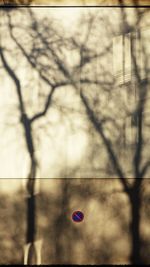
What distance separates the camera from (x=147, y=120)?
8344 mm

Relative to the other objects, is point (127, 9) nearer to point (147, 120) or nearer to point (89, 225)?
point (147, 120)

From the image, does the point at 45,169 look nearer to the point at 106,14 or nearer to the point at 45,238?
the point at 45,238

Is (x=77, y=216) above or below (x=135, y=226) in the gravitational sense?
above

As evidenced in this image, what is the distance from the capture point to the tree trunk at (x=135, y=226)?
319 inches

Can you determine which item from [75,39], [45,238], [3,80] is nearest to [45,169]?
[45,238]

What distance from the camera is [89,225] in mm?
8133

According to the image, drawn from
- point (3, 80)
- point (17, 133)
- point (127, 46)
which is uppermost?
point (127, 46)

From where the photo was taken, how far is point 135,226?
8.15m

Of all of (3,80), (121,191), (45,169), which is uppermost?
(3,80)

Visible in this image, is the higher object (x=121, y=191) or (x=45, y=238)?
(x=121, y=191)

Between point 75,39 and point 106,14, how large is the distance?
3.58ft

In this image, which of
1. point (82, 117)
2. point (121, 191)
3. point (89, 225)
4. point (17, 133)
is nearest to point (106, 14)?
point (82, 117)

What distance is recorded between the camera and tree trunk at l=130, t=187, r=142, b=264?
8.09 metres

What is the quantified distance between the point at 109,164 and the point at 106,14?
4.08 metres
